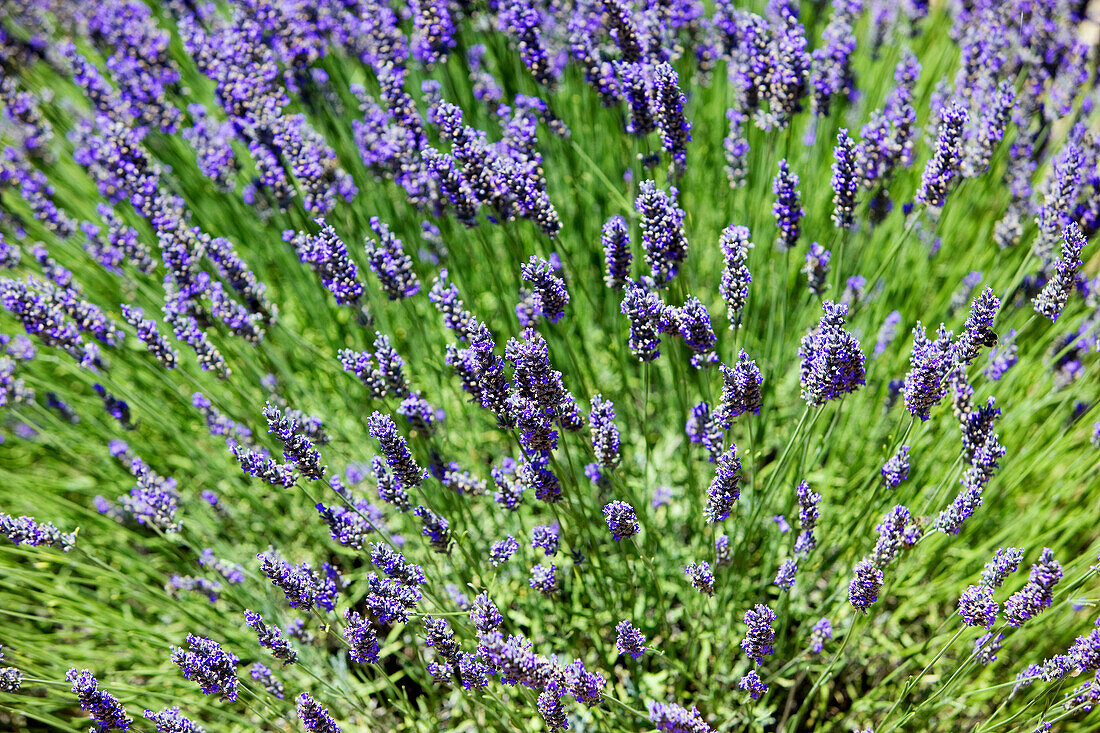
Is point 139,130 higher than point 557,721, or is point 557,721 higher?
point 139,130

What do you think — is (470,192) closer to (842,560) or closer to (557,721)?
(557,721)

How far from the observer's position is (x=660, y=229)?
2502mm

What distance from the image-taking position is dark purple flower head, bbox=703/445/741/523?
7.90ft

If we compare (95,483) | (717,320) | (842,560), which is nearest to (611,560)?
(842,560)

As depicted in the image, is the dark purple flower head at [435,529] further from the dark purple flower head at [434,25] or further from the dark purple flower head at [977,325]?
the dark purple flower head at [434,25]

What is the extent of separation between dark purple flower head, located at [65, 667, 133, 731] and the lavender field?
2 cm

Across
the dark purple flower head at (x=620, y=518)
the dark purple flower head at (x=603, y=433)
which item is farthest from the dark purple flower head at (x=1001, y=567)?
the dark purple flower head at (x=603, y=433)

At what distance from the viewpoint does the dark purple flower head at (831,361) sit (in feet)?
7.20

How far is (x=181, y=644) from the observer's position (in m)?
3.62

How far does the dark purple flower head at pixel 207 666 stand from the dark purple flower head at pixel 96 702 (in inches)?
9.4

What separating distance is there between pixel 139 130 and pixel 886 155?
360 cm

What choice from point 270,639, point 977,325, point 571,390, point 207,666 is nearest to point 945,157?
point 977,325

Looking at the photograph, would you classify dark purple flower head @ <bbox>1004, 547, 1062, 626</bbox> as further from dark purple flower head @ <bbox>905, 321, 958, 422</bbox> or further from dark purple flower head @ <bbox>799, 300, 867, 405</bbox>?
dark purple flower head @ <bbox>799, 300, 867, 405</bbox>

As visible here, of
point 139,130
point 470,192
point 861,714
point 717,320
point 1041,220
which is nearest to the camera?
point 470,192
